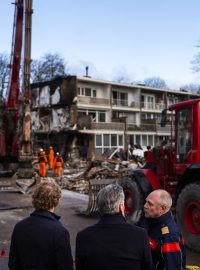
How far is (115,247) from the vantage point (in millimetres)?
3262

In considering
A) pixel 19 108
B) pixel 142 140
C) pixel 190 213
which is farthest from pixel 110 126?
pixel 190 213

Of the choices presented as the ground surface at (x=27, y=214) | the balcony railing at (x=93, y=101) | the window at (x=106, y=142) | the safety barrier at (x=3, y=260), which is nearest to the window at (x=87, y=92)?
the balcony railing at (x=93, y=101)

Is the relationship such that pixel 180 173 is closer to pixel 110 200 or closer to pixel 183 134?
pixel 183 134

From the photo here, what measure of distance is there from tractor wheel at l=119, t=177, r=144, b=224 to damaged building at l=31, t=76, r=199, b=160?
3287cm

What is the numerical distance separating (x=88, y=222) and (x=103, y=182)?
6.28ft

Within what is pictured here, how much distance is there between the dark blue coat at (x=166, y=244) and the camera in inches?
149

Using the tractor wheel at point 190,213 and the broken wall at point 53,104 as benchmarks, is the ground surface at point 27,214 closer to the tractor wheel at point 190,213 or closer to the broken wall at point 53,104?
the tractor wheel at point 190,213

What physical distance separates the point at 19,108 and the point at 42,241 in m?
18.9

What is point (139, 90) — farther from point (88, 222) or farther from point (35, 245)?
point (35, 245)

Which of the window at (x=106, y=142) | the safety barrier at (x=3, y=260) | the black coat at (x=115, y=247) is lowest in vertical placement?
the safety barrier at (x=3, y=260)

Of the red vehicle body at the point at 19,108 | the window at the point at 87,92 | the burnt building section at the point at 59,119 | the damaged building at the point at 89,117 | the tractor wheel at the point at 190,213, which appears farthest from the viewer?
the window at the point at 87,92

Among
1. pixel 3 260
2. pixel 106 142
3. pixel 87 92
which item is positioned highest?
pixel 87 92

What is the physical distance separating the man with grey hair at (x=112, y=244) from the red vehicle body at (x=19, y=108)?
1764cm

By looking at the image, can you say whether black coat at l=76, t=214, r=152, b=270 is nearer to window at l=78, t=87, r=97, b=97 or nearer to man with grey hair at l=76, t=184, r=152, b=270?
man with grey hair at l=76, t=184, r=152, b=270
